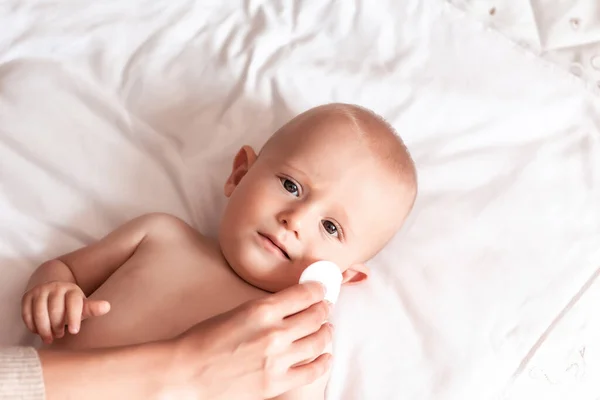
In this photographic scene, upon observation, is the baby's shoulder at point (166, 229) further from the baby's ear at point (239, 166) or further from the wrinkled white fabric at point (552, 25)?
the wrinkled white fabric at point (552, 25)

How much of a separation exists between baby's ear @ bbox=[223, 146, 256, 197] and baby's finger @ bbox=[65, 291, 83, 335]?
35 centimetres

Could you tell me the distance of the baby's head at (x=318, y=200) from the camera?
111 centimetres

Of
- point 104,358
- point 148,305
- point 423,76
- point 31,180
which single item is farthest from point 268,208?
point 423,76

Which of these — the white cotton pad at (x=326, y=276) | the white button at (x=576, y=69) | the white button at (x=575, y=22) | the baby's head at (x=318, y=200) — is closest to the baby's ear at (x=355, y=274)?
the baby's head at (x=318, y=200)

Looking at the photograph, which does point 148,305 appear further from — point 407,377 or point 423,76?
point 423,76

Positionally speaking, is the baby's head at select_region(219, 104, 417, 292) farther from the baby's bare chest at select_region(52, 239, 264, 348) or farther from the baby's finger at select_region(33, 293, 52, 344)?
the baby's finger at select_region(33, 293, 52, 344)

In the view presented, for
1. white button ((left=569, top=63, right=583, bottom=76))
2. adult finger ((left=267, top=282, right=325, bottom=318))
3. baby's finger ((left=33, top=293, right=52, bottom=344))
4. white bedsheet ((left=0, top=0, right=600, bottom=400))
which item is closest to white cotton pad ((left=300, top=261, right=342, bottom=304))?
adult finger ((left=267, top=282, right=325, bottom=318))

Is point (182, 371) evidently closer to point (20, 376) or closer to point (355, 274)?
point (20, 376)

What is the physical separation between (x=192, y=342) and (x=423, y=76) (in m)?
0.87

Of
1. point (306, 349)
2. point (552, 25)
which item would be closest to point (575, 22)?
point (552, 25)

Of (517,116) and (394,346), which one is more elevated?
(517,116)

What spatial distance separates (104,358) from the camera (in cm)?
89

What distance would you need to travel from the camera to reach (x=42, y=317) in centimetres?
101

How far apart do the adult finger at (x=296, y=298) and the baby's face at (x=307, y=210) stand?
0.11 m
